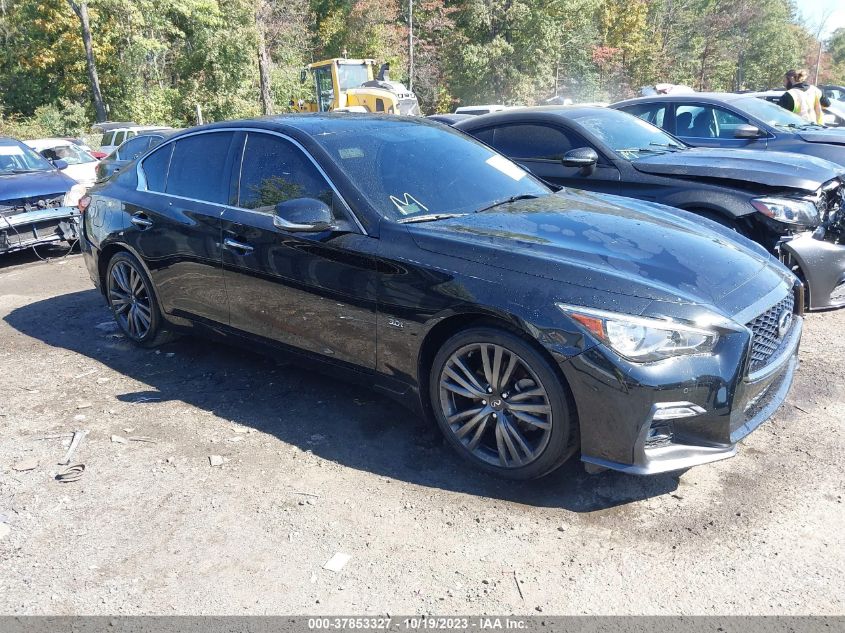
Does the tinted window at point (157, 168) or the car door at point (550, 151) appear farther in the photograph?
the car door at point (550, 151)

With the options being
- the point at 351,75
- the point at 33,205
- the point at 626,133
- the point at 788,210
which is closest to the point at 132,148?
the point at 33,205

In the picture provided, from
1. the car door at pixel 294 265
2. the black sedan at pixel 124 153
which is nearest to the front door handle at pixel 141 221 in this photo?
Result: the car door at pixel 294 265

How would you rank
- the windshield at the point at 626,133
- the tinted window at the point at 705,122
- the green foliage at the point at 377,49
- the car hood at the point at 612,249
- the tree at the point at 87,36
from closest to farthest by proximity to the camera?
the car hood at the point at 612,249
the windshield at the point at 626,133
the tinted window at the point at 705,122
the tree at the point at 87,36
the green foliage at the point at 377,49

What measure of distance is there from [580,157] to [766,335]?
3045 mm

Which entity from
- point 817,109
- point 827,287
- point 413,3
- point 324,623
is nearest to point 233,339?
point 324,623

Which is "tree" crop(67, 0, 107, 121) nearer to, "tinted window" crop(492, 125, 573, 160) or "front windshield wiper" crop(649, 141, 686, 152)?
"tinted window" crop(492, 125, 573, 160)

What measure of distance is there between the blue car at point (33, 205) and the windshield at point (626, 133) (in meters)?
5.87

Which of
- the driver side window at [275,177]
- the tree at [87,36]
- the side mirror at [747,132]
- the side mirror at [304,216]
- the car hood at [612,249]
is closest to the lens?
the car hood at [612,249]

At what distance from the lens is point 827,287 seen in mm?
5211

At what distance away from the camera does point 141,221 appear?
16.5 ft

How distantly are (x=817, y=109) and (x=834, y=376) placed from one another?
7965 mm

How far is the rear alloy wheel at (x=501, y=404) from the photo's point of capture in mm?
3154

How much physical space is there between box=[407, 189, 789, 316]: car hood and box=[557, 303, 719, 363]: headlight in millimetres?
139

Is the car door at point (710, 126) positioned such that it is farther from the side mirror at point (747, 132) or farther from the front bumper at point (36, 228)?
the front bumper at point (36, 228)
